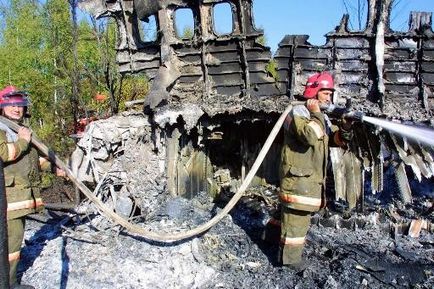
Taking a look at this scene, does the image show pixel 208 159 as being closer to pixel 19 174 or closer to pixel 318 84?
pixel 318 84

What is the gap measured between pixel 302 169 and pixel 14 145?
9.39 feet

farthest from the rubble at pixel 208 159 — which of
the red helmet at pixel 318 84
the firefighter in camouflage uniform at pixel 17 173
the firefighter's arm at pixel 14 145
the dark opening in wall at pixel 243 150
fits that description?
the red helmet at pixel 318 84

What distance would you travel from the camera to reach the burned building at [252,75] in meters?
6.36

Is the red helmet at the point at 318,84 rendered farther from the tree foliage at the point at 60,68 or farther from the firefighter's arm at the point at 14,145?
the tree foliage at the point at 60,68

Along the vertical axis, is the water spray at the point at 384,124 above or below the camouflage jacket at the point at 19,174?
above

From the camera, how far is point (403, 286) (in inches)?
168

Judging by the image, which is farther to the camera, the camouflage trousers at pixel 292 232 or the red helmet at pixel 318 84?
the camouflage trousers at pixel 292 232

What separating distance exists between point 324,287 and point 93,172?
13.1 feet

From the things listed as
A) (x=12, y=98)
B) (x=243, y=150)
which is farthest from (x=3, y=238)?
(x=243, y=150)

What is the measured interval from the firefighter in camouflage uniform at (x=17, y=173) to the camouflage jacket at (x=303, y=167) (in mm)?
2623

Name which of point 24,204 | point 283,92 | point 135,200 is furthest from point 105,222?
point 283,92

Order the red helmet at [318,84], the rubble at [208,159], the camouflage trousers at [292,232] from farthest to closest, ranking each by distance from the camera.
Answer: the rubble at [208,159] < the camouflage trousers at [292,232] < the red helmet at [318,84]

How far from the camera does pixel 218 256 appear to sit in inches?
192

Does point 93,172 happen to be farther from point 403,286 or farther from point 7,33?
point 7,33
